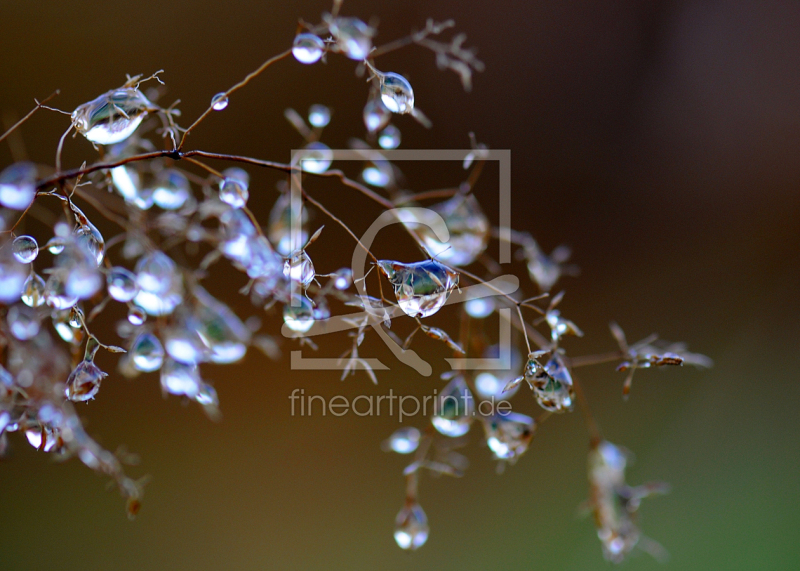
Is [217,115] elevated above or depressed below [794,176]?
above

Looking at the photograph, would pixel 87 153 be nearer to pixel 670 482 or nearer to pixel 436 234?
pixel 436 234

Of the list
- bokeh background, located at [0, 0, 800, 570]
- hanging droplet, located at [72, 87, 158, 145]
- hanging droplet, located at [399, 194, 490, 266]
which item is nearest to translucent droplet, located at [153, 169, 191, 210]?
hanging droplet, located at [72, 87, 158, 145]

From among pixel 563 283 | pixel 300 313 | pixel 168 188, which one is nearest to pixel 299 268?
pixel 300 313

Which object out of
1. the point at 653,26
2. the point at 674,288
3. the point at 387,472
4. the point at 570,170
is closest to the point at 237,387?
the point at 387,472

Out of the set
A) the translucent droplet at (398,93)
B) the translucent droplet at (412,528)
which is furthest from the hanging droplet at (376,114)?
the translucent droplet at (412,528)

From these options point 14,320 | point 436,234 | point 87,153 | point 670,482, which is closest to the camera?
point 14,320

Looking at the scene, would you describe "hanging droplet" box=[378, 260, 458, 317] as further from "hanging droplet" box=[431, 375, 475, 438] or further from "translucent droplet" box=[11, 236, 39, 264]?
"translucent droplet" box=[11, 236, 39, 264]

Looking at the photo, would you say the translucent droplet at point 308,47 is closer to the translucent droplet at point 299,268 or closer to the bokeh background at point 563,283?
the translucent droplet at point 299,268
